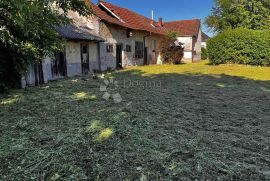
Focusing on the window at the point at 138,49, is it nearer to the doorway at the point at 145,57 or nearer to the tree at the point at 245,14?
the doorway at the point at 145,57

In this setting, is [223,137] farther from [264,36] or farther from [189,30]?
[189,30]

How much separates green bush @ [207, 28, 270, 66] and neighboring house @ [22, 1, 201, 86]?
21.7ft

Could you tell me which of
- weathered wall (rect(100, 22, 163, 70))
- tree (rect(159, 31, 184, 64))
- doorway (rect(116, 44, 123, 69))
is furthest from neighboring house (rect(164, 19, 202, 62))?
doorway (rect(116, 44, 123, 69))

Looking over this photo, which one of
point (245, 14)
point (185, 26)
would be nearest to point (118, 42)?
point (245, 14)

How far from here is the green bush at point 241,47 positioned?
2186 centimetres

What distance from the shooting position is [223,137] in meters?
5.10

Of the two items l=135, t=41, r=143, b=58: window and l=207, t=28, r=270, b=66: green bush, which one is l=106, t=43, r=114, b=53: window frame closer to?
l=135, t=41, r=143, b=58: window

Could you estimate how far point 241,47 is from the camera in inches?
897

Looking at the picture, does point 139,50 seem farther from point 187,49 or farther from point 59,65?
point 187,49

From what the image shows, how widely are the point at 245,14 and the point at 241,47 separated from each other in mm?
10994

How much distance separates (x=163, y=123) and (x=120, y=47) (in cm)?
1771

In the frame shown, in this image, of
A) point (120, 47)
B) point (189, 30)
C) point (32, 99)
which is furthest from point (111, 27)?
point (189, 30)

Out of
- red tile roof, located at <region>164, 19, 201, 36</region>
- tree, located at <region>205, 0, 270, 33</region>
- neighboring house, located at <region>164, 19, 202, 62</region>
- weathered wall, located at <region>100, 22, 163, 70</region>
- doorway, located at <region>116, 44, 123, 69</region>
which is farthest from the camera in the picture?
red tile roof, located at <region>164, 19, 201, 36</region>

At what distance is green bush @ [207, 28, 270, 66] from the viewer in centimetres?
2186
